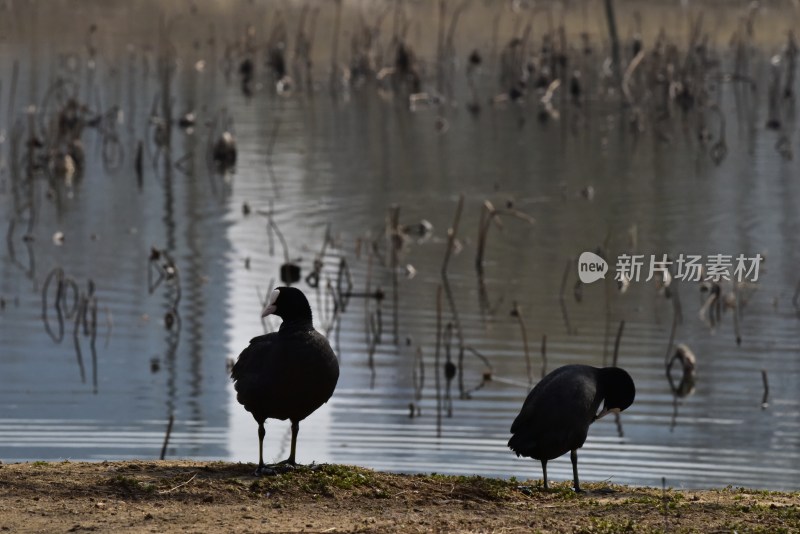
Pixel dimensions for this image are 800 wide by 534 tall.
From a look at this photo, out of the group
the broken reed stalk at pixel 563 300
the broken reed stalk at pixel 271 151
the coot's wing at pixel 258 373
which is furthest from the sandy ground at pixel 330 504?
the broken reed stalk at pixel 271 151

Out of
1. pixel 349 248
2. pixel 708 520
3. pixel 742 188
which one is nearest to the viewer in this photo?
pixel 708 520

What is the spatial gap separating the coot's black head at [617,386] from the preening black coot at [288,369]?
125 centimetres

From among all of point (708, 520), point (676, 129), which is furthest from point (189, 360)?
point (676, 129)

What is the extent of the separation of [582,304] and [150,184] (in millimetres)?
8574

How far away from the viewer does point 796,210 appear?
17844 mm

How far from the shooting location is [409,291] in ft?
45.8

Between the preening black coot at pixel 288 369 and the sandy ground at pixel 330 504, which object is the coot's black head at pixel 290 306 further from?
the sandy ground at pixel 330 504

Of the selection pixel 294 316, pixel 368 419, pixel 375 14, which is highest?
pixel 375 14

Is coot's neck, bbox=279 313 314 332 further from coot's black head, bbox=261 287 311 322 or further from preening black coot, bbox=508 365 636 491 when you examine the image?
preening black coot, bbox=508 365 636 491

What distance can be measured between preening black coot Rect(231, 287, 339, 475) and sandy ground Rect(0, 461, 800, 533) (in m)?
0.31

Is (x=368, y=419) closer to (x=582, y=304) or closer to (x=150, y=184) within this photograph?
(x=582, y=304)

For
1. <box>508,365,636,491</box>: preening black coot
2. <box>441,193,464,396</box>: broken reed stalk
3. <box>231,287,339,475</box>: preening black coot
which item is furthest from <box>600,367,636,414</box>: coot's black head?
<box>441,193,464,396</box>: broken reed stalk

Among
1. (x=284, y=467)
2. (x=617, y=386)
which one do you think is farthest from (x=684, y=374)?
(x=284, y=467)

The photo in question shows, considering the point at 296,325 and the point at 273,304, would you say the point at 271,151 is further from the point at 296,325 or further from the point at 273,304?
the point at 296,325
